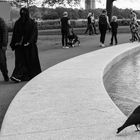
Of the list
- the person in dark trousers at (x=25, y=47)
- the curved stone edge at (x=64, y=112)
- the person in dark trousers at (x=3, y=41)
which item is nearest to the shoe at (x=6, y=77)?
the person in dark trousers at (x=3, y=41)

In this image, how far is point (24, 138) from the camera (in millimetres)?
5973

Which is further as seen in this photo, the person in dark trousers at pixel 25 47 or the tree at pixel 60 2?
the tree at pixel 60 2

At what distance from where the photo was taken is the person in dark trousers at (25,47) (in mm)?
11727

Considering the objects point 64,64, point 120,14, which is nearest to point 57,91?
point 64,64

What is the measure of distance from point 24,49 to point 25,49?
0.14 feet

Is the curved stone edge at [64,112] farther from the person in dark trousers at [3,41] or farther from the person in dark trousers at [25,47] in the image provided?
the person in dark trousers at [3,41]

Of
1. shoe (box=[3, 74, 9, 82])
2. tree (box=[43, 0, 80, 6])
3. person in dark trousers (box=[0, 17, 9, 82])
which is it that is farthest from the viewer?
tree (box=[43, 0, 80, 6])

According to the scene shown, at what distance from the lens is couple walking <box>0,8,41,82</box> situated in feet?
38.4

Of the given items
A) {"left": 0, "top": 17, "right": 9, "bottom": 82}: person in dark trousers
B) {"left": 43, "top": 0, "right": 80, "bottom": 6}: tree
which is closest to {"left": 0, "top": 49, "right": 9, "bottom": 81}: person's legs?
{"left": 0, "top": 17, "right": 9, "bottom": 82}: person in dark trousers

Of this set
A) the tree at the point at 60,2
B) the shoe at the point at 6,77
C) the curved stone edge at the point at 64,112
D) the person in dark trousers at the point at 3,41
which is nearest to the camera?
the curved stone edge at the point at 64,112

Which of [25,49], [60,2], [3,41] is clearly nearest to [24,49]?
[25,49]

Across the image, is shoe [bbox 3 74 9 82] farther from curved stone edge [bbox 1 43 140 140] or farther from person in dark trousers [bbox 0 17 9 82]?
curved stone edge [bbox 1 43 140 140]

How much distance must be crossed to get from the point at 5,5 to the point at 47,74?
49.8 ft

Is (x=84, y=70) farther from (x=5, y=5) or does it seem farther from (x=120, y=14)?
(x=120, y=14)
